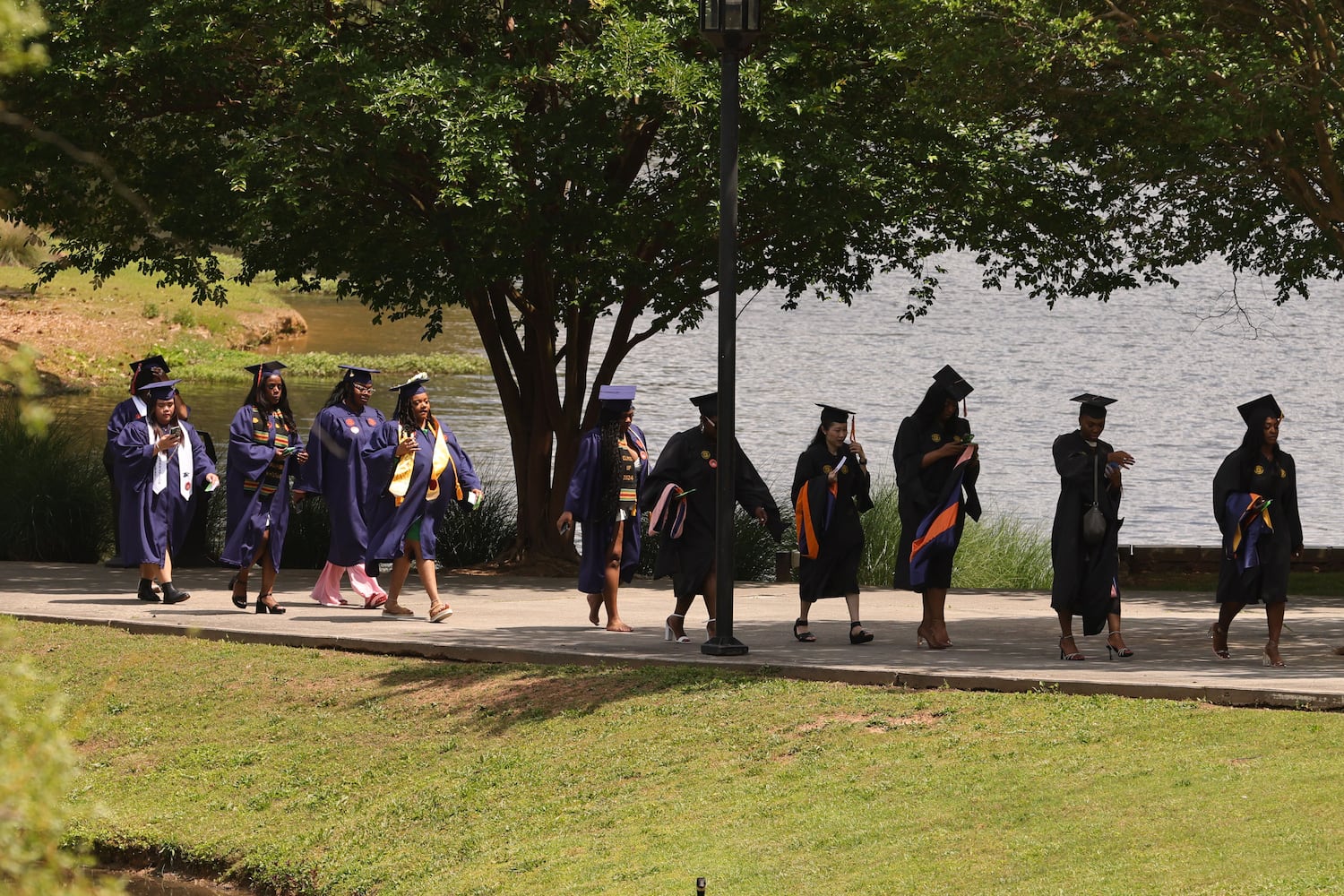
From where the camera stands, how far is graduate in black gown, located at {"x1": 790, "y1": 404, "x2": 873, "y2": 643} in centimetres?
1327

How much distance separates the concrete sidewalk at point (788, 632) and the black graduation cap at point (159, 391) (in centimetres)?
178

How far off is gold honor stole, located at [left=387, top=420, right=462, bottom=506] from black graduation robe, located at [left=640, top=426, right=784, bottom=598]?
76.8 inches

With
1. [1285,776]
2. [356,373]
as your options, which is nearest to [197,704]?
[356,373]

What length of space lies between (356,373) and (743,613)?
396 centimetres

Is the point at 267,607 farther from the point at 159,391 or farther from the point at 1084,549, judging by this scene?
the point at 1084,549

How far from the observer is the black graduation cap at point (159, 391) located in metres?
14.6

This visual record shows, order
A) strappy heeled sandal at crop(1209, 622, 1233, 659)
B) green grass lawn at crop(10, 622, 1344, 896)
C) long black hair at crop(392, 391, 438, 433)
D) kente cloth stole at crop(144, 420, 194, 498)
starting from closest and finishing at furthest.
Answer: green grass lawn at crop(10, 622, 1344, 896) → strappy heeled sandal at crop(1209, 622, 1233, 659) → long black hair at crop(392, 391, 438, 433) → kente cloth stole at crop(144, 420, 194, 498)

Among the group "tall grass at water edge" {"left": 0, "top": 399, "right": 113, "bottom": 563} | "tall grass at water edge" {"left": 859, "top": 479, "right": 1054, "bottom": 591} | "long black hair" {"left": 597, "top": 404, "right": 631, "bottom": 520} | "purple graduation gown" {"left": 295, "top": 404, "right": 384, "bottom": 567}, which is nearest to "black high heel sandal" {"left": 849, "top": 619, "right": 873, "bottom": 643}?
"long black hair" {"left": 597, "top": 404, "right": 631, "bottom": 520}

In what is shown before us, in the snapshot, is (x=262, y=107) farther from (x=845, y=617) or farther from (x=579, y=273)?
(x=845, y=617)

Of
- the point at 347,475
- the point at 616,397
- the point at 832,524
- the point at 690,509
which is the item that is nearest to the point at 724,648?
the point at 690,509

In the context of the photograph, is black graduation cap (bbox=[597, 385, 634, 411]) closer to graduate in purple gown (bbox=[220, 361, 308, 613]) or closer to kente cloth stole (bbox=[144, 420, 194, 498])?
graduate in purple gown (bbox=[220, 361, 308, 613])

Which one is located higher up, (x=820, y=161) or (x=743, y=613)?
(x=820, y=161)

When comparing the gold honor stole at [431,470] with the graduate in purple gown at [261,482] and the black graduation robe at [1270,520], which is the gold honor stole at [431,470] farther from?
the black graduation robe at [1270,520]

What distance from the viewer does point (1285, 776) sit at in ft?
28.2
